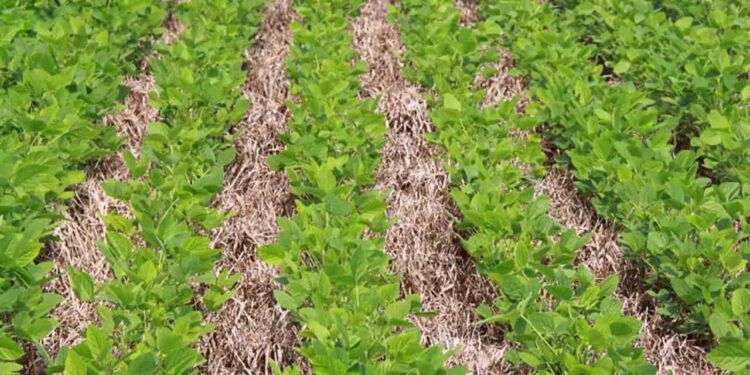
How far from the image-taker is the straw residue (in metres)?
2.35

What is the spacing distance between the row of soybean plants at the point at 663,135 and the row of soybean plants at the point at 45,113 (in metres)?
1.93

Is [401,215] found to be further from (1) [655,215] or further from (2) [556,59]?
(2) [556,59]

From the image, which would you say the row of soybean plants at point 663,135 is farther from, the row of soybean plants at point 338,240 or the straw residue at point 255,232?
the straw residue at point 255,232

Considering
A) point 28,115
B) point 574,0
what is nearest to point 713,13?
point 574,0

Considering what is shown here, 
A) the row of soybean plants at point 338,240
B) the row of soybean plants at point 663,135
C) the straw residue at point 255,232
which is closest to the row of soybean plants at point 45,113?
the straw residue at point 255,232

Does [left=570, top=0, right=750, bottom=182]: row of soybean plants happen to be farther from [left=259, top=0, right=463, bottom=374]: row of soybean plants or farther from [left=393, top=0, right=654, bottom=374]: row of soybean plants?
[left=259, top=0, right=463, bottom=374]: row of soybean plants

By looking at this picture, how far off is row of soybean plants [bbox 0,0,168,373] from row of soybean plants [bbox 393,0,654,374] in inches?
54.0

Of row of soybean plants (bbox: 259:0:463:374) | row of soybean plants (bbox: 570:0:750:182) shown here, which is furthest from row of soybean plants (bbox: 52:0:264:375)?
row of soybean plants (bbox: 570:0:750:182)

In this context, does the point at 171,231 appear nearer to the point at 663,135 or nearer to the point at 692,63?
the point at 663,135

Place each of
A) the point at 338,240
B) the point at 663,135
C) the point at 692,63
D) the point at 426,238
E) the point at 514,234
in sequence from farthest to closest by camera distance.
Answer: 1. the point at 692,63
2. the point at 663,135
3. the point at 426,238
4. the point at 514,234
5. the point at 338,240

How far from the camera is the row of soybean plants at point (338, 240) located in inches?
77.2

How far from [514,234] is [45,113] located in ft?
5.88

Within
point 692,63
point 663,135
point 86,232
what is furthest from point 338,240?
point 692,63

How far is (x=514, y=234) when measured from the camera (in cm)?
256
